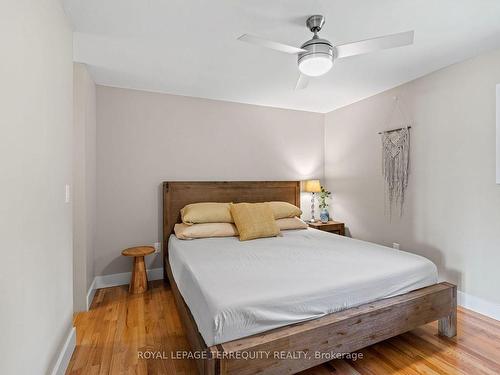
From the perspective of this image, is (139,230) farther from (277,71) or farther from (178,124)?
(277,71)

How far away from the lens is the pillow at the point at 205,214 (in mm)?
2998

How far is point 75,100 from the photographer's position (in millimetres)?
2457

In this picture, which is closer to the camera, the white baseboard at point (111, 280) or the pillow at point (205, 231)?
the pillow at point (205, 231)

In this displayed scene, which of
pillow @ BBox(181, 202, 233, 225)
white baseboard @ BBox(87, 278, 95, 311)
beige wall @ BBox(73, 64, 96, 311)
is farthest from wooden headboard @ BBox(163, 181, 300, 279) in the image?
beige wall @ BBox(73, 64, 96, 311)

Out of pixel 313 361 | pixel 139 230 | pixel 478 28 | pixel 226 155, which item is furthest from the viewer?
pixel 226 155

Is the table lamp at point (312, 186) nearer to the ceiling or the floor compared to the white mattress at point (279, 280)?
nearer to the ceiling

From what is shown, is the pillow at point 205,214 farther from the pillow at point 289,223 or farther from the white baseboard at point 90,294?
the white baseboard at point 90,294

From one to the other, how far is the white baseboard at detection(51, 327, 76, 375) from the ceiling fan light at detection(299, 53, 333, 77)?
8.04 feet

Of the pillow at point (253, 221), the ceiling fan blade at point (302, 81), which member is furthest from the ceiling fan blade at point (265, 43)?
the pillow at point (253, 221)

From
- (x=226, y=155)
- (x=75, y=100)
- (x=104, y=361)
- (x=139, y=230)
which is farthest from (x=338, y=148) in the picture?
(x=104, y=361)

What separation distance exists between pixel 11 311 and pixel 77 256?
1576 mm

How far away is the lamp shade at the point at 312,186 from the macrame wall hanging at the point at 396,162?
3.00 feet

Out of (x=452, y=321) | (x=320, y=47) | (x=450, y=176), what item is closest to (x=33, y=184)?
(x=320, y=47)

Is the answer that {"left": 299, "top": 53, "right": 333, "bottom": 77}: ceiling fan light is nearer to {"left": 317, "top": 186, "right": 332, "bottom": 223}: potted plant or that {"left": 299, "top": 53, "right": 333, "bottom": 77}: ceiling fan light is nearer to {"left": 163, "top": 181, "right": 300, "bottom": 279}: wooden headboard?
{"left": 163, "top": 181, "right": 300, "bottom": 279}: wooden headboard
